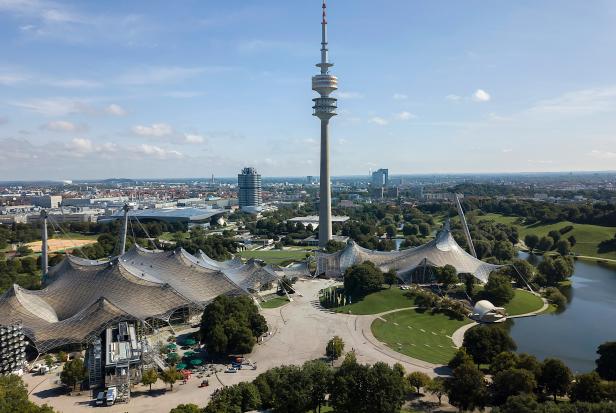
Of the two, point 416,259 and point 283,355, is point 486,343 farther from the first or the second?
point 416,259

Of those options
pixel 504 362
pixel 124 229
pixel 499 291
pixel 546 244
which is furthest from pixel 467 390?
pixel 546 244

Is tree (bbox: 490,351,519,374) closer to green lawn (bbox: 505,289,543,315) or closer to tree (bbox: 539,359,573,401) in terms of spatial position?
tree (bbox: 539,359,573,401)

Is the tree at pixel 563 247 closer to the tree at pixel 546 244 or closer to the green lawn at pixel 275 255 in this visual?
the tree at pixel 546 244

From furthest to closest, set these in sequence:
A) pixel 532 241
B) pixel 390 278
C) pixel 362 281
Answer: pixel 532 241 → pixel 390 278 → pixel 362 281

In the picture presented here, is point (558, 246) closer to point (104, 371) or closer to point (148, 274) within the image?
point (148, 274)

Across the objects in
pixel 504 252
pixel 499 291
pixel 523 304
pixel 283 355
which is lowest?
pixel 283 355

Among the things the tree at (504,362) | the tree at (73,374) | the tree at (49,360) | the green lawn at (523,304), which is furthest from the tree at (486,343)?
the tree at (49,360)

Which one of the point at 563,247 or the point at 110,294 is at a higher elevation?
the point at 110,294
